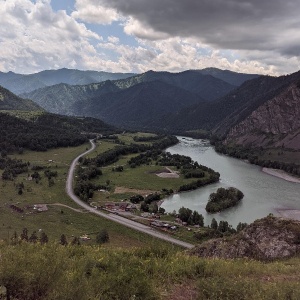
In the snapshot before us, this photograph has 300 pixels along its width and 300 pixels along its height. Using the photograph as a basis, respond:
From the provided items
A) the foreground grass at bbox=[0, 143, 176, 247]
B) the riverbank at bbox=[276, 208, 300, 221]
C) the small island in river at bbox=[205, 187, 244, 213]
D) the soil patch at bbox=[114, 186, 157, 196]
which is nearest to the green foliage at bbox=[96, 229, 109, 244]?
the foreground grass at bbox=[0, 143, 176, 247]

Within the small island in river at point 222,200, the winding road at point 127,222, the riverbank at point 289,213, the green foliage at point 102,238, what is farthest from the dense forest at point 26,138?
the riverbank at point 289,213

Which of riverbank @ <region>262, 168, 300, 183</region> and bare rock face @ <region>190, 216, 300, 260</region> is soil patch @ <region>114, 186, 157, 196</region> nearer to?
riverbank @ <region>262, 168, 300, 183</region>

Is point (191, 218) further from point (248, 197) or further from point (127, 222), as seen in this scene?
point (248, 197)

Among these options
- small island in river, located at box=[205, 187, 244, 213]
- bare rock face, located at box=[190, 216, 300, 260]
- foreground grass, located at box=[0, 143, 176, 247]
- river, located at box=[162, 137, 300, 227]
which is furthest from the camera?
small island in river, located at box=[205, 187, 244, 213]

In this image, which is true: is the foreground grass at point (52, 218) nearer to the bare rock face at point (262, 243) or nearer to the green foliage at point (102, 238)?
the green foliage at point (102, 238)

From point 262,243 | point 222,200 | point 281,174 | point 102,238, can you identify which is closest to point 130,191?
point 222,200

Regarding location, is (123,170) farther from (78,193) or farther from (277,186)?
(277,186)
